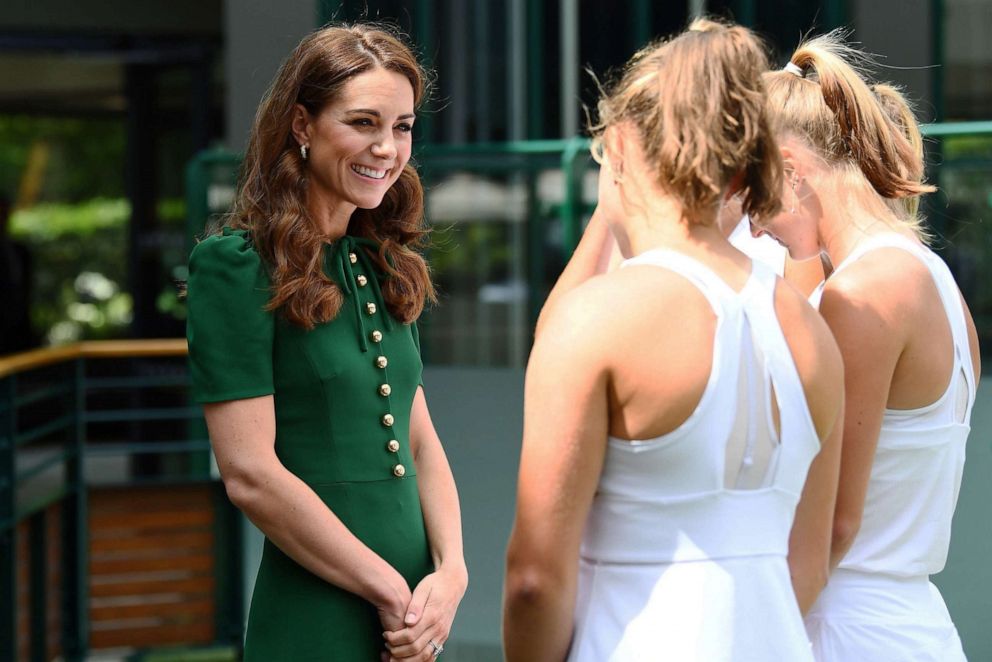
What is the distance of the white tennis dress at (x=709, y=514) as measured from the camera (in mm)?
1547

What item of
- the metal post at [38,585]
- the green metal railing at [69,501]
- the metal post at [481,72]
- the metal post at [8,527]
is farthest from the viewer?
the metal post at [481,72]

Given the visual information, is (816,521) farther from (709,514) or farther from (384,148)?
(384,148)

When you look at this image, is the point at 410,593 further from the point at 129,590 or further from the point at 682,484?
the point at 129,590

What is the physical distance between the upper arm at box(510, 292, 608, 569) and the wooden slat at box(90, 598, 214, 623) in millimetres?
5253

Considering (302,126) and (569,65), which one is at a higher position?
(569,65)

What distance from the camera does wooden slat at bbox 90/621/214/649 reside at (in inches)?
251

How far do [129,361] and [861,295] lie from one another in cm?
759

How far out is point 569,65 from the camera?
694 centimetres

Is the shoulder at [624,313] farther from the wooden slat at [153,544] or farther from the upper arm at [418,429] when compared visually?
the wooden slat at [153,544]

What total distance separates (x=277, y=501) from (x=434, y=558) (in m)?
0.32

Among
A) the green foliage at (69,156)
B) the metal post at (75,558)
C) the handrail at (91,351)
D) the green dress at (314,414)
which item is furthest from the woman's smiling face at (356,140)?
the green foliage at (69,156)

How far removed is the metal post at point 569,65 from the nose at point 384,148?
487 centimetres

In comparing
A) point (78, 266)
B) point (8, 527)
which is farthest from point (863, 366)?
point (78, 266)

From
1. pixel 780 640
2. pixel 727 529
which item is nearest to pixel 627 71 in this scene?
pixel 727 529
